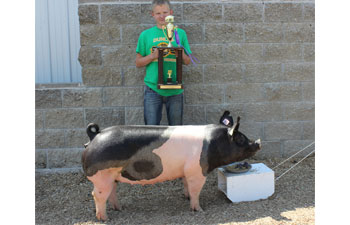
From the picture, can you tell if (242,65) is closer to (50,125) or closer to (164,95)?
(164,95)

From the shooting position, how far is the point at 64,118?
5.16 m

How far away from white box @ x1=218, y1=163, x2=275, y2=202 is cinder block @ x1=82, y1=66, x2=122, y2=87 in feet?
6.69

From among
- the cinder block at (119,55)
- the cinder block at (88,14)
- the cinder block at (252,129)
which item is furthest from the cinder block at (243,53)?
the cinder block at (88,14)

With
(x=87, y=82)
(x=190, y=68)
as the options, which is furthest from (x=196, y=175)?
(x=87, y=82)

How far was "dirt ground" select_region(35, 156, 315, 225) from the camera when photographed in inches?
144

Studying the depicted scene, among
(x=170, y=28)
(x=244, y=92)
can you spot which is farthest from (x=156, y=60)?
(x=244, y=92)

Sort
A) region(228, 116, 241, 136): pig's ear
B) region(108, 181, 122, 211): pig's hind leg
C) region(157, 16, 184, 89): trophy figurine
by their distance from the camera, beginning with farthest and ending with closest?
1. region(157, 16, 184, 89): trophy figurine
2. region(108, 181, 122, 211): pig's hind leg
3. region(228, 116, 241, 136): pig's ear

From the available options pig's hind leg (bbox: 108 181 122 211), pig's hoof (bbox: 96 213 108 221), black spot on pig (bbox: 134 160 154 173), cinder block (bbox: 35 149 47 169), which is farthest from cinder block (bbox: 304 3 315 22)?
cinder block (bbox: 35 149 47 169)

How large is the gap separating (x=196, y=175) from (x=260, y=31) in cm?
255

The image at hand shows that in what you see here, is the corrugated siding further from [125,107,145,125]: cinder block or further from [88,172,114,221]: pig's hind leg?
[88,172,114,221]: pig's hind leg

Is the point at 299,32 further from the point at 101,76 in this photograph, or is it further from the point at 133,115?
the point at 101,76

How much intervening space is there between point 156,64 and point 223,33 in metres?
1.29

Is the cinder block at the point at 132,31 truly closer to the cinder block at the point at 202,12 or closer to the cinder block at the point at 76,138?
the cinder block at the point at 202,12

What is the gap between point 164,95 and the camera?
442cm
